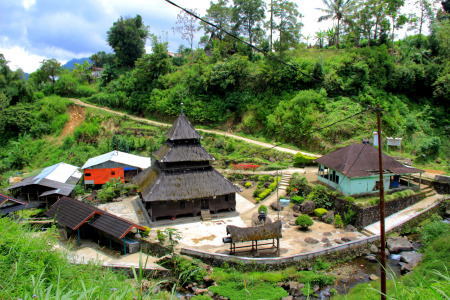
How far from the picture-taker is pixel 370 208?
19.8 meters

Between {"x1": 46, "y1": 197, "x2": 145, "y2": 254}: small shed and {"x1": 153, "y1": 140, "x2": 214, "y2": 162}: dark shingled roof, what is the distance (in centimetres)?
513

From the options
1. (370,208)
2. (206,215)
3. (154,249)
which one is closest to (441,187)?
(370,208)

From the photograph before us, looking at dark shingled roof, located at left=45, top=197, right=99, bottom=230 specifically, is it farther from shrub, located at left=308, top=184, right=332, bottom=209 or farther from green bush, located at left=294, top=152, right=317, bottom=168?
green bush, located at left=294, top=152, right=317, bottom=168

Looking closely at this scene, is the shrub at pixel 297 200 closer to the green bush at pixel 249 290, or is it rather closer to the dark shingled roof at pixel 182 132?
the dark shingled roof at pixel 182 132

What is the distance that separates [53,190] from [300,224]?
63.9 ft

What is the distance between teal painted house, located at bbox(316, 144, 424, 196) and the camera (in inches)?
835

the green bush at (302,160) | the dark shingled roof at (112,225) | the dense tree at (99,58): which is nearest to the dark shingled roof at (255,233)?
the dark shingled roof at (112,225)

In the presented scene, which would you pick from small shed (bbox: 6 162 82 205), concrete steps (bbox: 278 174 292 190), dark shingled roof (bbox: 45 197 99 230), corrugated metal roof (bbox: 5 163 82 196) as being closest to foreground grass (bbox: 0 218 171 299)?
dark shingled roof (bbox: 45 197 99 230)

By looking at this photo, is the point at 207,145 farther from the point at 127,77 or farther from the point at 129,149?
the point at 127,77

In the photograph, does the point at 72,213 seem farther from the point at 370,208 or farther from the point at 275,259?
the point at 370,208

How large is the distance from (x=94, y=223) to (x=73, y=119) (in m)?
37.6

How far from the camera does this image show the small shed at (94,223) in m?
16.8

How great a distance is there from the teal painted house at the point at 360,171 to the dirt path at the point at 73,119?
1607 inches

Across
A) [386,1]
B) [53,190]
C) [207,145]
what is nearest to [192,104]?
[207,145]
